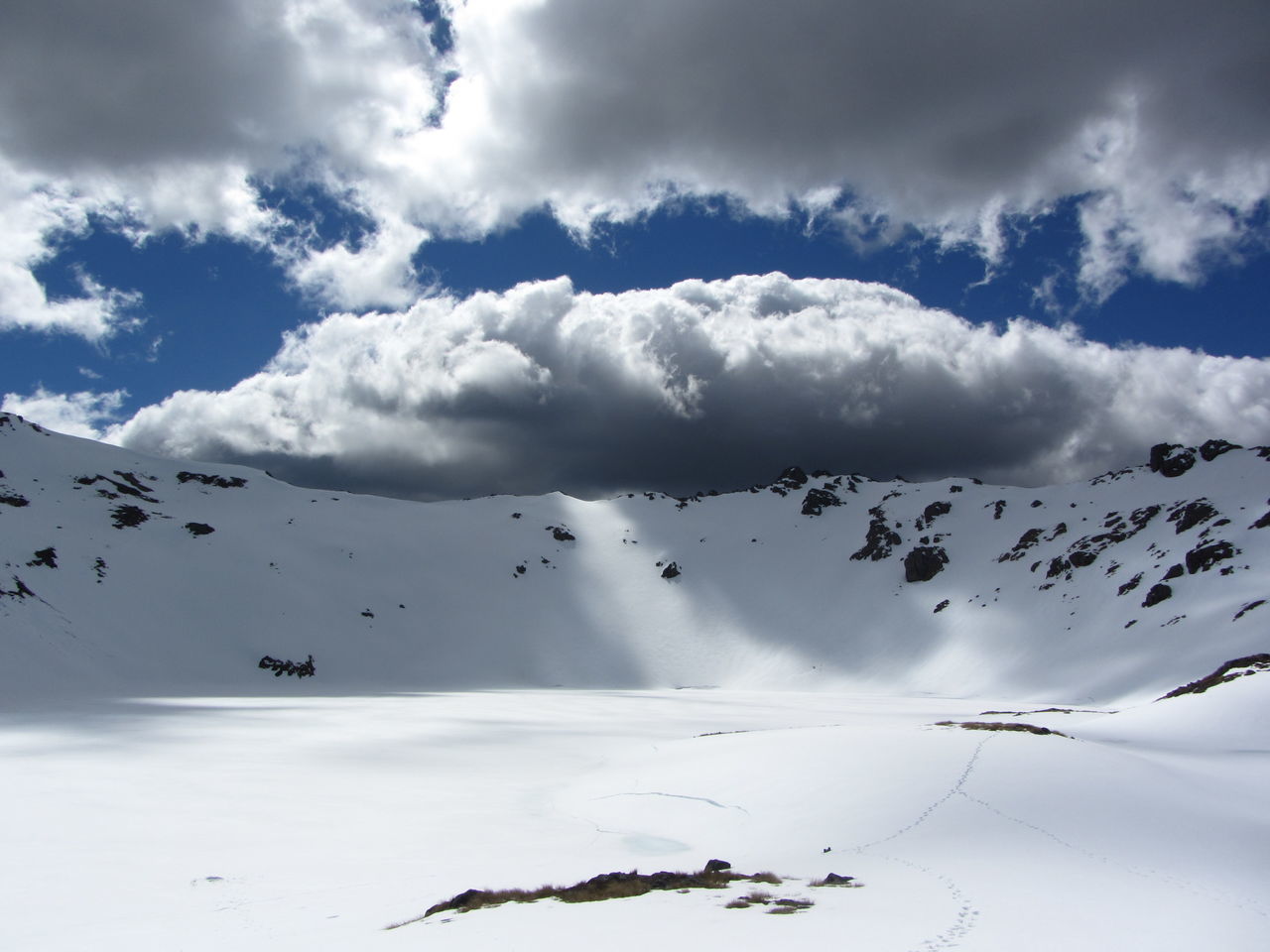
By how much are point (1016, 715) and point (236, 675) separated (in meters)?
91.4

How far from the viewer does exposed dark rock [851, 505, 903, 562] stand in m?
147

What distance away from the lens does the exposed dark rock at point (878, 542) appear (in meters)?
147

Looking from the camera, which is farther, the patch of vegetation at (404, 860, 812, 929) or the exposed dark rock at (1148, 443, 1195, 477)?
the exposed dark rock at (1148, 443, 1195, 477)

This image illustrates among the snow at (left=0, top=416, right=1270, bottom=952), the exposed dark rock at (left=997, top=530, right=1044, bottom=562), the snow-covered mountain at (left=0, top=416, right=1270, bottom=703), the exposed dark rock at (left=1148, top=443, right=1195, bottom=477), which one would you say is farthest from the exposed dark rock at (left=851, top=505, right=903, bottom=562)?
the exposed dark rock at (left=1148, top=443, right=1195, bottom=477)

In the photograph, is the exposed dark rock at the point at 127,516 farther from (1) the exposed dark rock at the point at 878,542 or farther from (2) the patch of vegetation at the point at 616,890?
(1) the exposed dark rock at the point at 878,542

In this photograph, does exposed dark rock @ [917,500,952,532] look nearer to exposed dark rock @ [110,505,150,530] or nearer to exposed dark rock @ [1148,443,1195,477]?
exposed dark rock @ [1148,443,1195,477]

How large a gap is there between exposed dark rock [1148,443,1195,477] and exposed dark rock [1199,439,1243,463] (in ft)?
5.48

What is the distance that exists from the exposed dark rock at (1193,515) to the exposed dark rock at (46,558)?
517 ft

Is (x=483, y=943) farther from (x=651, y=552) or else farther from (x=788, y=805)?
(x=651, y=552)

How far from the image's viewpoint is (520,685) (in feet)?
366

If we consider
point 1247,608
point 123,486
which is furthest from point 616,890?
point 123,486

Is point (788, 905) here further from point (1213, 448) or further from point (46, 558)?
point (1213, 448)

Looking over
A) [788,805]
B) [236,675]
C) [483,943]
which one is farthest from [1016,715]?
[236,675]

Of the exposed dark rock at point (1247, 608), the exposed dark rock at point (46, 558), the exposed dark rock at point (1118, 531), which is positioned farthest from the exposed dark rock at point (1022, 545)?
the exposed dark rock at point (46, 558)
